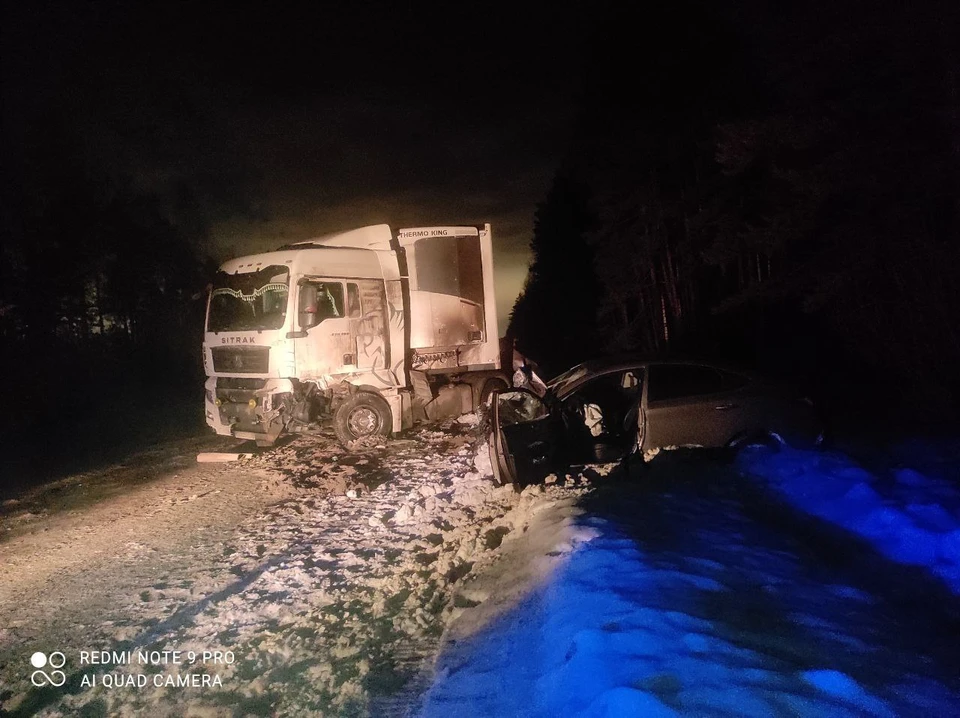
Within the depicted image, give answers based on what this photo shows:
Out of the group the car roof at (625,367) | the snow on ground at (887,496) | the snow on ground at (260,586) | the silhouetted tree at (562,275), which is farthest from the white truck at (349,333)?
the silhouetted tree at (562,275)

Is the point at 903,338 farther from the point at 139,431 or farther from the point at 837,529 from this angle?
the point at 139,431

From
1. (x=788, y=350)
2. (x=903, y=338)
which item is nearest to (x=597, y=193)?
(x=788, y=350)

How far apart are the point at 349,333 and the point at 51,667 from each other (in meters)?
7.34

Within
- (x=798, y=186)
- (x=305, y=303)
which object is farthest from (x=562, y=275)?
(x=305, y=303)

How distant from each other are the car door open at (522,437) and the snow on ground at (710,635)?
1394 mm

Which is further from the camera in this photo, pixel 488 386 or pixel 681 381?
pixel 488 386

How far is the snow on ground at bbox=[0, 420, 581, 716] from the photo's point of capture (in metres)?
3.76

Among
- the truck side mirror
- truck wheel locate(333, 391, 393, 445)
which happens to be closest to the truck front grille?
the truck side mirror

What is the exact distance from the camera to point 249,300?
10844 mm

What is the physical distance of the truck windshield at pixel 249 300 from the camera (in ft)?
34.4

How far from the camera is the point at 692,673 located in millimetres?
3029

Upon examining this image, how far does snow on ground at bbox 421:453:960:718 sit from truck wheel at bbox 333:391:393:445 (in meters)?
6.37

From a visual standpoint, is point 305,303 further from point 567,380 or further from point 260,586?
point 260,586

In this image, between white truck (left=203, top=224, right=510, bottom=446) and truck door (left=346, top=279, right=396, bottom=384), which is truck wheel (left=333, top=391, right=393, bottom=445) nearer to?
white truck (left=203, top=224, right=510, bottom=446)
